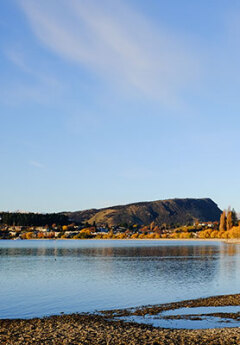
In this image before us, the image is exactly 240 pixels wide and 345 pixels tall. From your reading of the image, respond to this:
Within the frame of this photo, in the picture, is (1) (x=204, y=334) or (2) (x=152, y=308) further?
(2) (x=152, y=308)

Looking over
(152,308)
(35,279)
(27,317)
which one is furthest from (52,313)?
(35,279)

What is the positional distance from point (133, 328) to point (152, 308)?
30.0ft

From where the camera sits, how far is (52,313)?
118 ft

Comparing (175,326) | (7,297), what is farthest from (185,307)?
(7,297)

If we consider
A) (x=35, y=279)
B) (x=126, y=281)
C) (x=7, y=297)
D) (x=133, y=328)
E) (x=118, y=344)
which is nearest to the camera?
(x=118, y=344)

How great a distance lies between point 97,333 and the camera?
87.2ft

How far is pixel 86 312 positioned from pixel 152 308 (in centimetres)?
631

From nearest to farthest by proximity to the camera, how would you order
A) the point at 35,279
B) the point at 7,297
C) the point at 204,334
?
the point at 204,334 < the point at 7,297 < the point at 35,279

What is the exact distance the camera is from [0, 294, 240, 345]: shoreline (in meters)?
23.9

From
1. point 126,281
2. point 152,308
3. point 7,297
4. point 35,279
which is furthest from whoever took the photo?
point 35,279

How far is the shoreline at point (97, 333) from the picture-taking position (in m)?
23.9

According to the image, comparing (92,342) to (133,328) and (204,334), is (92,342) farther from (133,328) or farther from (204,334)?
(204,334)

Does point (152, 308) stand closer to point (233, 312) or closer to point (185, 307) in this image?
point (185, 307)

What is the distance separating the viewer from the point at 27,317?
1342 inches
